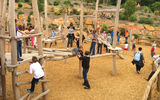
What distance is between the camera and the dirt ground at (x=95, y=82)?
582cm

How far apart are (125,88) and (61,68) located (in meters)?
3.46

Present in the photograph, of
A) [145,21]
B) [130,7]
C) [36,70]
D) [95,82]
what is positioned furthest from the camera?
[145,21]

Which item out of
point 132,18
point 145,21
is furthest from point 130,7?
point 145,21

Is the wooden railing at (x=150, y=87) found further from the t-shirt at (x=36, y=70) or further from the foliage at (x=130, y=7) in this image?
the foliage at (x=130, y=7)

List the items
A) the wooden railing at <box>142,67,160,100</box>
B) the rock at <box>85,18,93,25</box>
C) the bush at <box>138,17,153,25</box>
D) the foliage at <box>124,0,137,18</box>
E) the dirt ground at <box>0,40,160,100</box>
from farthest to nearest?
the bush at <box>138,17,153,25</box> → the foliage at <box>124,0,137,18</box> → the rock at <box>85,18,93,25</box> → the dirt ground at <box>0,40,160,100</box> → the wooden railing at <box>142,67,160,100</box>

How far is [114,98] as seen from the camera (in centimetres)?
571

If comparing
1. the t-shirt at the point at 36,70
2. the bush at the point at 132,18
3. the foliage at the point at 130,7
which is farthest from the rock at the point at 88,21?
the t-shirt at the point at 36,70

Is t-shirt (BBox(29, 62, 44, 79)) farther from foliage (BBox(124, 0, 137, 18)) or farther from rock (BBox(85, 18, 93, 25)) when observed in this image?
foliage (BBox(124, 0, 137, 18))

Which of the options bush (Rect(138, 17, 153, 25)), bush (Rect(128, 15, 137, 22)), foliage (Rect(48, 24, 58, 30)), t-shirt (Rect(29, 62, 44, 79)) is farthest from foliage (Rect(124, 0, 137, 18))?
t-shirt (Rect(29, 62, 44, 79))

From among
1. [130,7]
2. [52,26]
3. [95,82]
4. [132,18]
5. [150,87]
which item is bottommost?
[95,82]

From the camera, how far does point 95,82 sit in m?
6.95

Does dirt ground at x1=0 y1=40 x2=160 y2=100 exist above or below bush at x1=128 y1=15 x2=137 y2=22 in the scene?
below

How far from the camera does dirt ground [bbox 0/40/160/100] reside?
5.82 m

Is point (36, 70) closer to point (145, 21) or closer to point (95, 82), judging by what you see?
point (95, 82)
